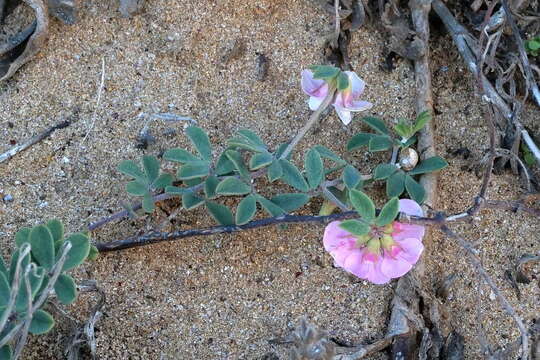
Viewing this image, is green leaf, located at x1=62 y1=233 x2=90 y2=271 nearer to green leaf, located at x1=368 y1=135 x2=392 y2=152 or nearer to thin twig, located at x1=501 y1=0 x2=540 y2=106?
green leaf, located at x1=368 y1=135 x2=392 y2=152

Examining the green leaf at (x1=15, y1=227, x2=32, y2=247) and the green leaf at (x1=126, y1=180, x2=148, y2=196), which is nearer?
the green leaf at (x1=15, y1=227, x2=32, y2=247)

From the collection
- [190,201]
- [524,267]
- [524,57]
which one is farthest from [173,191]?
[524,57]

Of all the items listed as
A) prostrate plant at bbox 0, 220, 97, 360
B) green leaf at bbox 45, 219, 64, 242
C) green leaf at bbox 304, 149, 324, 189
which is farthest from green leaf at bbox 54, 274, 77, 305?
green leaf at bbox 304, 149, 324, 189

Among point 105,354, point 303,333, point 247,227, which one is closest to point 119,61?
point 247,227

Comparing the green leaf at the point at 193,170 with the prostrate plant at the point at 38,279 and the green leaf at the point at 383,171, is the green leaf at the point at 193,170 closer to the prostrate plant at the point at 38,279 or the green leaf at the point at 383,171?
the prostrate plant at the point at 38,279

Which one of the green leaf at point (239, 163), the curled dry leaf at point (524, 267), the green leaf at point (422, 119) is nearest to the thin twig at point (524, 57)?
the green leaf at point (422, 119)

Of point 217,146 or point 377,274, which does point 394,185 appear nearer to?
point 377,274
